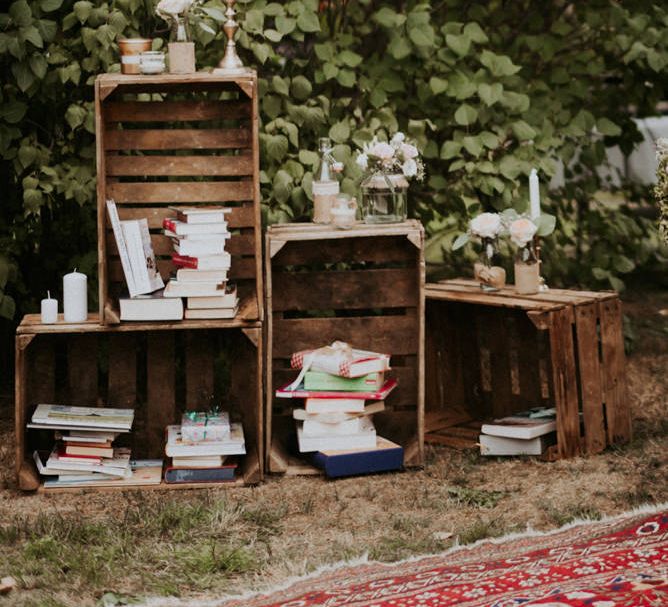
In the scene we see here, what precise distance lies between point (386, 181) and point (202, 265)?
2.63 feet

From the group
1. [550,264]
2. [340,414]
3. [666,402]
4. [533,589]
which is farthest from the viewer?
[550,264]

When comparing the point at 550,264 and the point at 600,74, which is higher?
the point at 600,74

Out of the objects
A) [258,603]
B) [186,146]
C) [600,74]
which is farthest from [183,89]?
[600,74]

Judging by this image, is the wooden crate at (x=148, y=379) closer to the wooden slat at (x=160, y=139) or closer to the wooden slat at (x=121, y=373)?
the wooden slat at (x=121, y=373)

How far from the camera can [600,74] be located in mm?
6113

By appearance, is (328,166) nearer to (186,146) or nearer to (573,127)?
(186,146)

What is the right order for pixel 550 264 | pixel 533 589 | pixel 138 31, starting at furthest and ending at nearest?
pixel 550 264
pixel 138 31
pixel 533 589

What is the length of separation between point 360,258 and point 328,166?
0.39m

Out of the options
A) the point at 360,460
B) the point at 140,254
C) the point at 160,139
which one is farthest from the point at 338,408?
the point at 160,139

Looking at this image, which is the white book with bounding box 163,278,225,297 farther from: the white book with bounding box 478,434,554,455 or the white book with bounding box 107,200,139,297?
the white book with bounding box 478,434,554,455

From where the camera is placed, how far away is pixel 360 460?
4.44 m

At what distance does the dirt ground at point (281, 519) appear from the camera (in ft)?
→ 11.5

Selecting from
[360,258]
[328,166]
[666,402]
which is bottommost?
[666,402]

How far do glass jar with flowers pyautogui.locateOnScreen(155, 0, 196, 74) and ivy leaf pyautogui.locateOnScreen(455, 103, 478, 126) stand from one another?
53.8 inches
